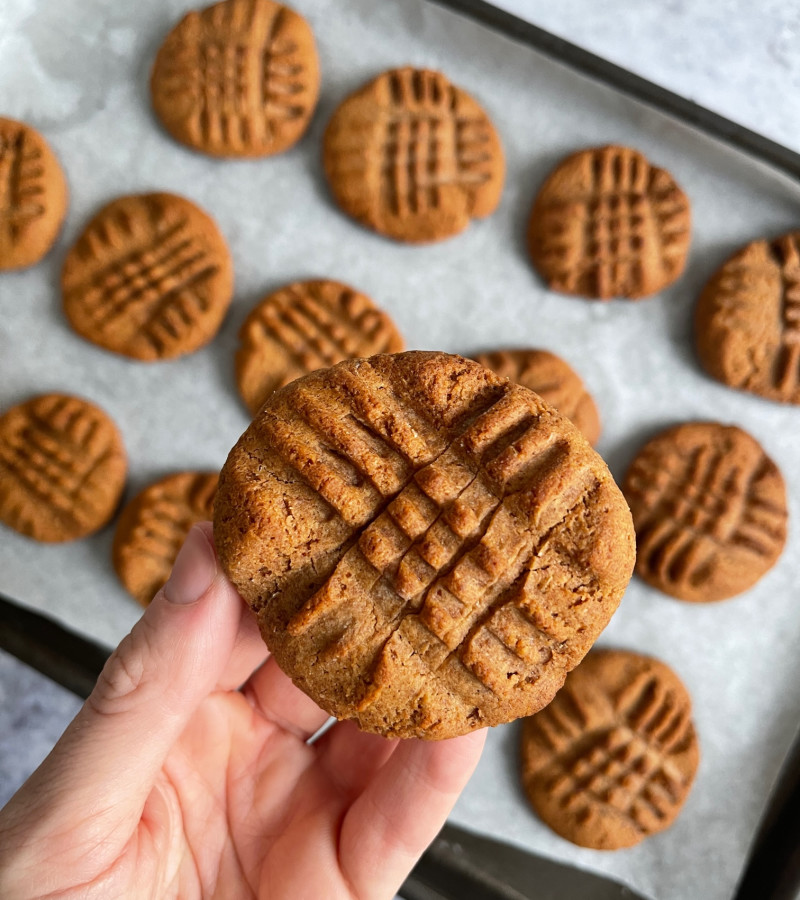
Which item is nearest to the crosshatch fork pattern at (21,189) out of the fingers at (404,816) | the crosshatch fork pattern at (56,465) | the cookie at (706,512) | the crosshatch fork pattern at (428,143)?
the crosshatch fork pattern at (56,465)

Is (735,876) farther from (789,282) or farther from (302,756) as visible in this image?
(789,282)

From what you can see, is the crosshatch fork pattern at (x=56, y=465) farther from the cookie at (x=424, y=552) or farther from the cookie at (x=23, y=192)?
the cookie at (x=424, y=552)

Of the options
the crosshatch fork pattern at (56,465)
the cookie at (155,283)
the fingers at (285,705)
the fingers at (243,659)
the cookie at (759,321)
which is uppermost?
the cookie at (155,283)

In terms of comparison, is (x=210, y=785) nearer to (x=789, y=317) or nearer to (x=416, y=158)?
(x=416, y=158)

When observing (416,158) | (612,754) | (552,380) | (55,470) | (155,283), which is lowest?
(612,754)

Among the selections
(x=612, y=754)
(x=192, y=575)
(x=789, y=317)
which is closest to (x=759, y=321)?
(x=789, y=317)

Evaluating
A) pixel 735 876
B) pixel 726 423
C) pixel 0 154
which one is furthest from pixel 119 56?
pixel 735 876

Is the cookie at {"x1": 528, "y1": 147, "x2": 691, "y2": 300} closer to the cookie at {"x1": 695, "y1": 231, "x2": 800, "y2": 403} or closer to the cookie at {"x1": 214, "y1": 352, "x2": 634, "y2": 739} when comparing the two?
the cookie at {"x1": 695, "y1": 231, "x2": 800, "y2": 403}
